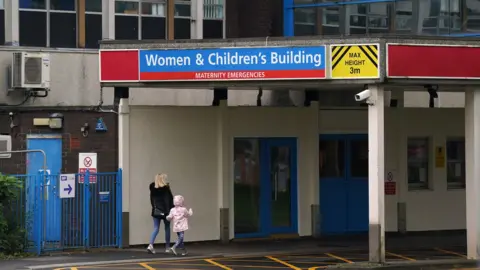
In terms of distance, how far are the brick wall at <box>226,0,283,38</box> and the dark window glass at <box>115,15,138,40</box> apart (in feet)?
7.31

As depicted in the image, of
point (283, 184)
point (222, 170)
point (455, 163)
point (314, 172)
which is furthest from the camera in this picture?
point (455, 163)

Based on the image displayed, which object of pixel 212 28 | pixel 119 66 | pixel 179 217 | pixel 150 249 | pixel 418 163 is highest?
pixel 212 28

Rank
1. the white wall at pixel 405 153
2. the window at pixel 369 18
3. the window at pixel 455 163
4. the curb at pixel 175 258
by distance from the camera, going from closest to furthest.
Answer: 1. the curb at pixel 175 258
2. the window at pixel 369 18
3. the white wall at pixel 405 153
4. the window at pixel 455 163

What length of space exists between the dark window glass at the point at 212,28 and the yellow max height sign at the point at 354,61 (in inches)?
213

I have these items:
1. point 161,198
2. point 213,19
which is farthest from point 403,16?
point 161,198

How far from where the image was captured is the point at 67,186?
16234 millimetres

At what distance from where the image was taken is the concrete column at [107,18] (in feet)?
59.9

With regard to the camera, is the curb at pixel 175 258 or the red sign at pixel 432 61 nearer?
the red sign at pixel 432 61

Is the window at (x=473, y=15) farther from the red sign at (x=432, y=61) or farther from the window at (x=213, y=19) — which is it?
the window at (x=213, y=19)

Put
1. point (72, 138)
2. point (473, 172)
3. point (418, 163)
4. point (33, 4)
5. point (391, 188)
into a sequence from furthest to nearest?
point (418, 163) → point (391, 188) → point (33, 4) → point (72, 138) → point (473, 172)

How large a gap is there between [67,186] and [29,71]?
8.30ft

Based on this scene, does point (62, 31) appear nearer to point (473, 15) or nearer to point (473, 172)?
point (473, 172)

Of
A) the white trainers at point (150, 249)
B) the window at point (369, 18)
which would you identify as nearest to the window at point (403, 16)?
the window at point (369, 18)

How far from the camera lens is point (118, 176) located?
55.7 feet
